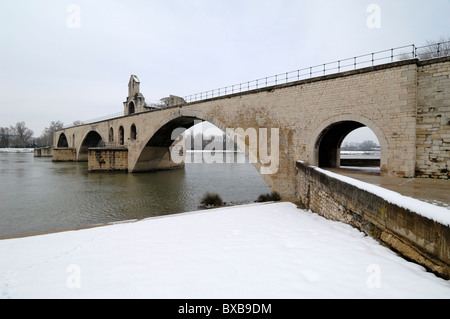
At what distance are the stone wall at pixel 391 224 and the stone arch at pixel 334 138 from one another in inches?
169

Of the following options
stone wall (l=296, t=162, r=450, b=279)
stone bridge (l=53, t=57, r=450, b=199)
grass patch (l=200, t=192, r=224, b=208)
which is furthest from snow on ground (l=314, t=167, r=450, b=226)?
grass patch (l=200, t=192, r=224, b=208)

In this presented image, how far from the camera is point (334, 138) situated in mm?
13977

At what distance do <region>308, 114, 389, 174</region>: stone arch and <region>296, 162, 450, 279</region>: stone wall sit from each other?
169 inches

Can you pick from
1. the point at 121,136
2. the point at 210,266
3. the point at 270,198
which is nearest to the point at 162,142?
the point at 121,136

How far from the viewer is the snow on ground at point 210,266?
2.50 metres

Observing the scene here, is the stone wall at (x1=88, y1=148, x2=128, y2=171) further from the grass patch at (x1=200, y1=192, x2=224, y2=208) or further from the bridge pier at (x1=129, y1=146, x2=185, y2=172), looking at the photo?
the grass patch at (x1=200, y1=192, x2=224, y2=208)

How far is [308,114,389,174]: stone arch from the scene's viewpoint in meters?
9.36

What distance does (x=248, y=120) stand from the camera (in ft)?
Result: 47.5

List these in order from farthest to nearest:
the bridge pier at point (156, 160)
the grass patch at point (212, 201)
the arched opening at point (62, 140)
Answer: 1. the arched opening at point (62, 140)
2. the bridge pier at point (156, 160)
3. the grass patch at point (212, 201)

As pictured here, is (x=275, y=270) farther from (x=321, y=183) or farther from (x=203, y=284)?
(x=321, y=183)

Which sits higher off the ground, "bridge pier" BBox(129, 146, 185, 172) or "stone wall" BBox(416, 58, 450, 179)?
"stone wall" BBox(416, 58, 450, 179)

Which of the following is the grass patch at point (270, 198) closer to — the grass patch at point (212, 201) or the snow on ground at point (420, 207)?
the grass patch at point (212, 201)

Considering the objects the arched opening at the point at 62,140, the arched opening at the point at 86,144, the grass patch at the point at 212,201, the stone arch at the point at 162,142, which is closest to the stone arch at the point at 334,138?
the grass patch at the point at 212,201
